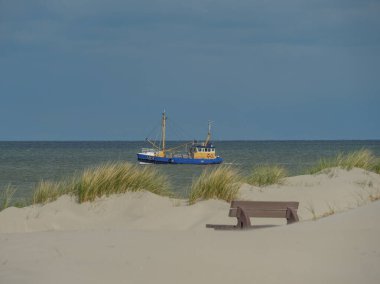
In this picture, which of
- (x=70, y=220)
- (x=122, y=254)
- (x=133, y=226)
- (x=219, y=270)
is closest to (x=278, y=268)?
(x=219, y=270)

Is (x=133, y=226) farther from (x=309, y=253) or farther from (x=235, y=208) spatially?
(x=309, y=253)

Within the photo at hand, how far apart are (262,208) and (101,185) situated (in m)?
4.35

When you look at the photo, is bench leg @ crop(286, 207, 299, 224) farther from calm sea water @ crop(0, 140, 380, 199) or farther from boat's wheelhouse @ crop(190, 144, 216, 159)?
boat's wheelhouse @ crop(190, 144, 216, 159)

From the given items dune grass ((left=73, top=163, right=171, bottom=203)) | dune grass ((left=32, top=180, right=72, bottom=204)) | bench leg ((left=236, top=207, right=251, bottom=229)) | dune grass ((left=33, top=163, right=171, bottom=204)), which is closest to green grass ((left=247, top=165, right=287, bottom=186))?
dune grass ((left=73, top=163, right=171, bottom=203))

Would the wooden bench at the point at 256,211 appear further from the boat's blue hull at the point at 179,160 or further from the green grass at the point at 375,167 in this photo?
the boat's blue hull at the point at 179,160

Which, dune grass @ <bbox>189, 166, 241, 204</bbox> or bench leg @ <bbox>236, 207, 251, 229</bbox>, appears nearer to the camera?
bench leg @ <bbox>236, 207, 251, 229</bbox>

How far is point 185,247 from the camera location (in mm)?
7520

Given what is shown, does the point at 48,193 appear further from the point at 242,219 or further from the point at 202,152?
the point at 202,152

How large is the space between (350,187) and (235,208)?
637 cm

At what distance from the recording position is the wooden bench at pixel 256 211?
973 centimetres

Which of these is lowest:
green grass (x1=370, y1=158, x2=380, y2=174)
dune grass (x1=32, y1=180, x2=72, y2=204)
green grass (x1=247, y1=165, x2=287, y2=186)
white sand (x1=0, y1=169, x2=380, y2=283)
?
white sand (x1=0, y1=169, x2=380, y2=283)

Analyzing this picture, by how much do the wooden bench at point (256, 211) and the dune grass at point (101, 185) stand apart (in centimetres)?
389

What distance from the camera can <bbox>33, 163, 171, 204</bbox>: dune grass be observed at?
13180 millimetres

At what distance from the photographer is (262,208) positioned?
391 inches
